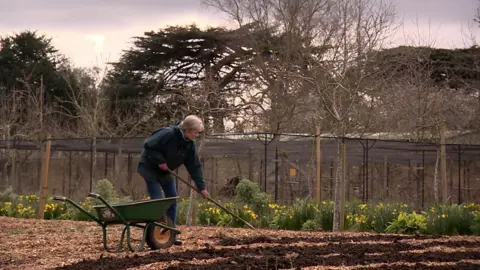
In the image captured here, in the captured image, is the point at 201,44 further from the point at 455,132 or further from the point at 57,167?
the point at 455,132

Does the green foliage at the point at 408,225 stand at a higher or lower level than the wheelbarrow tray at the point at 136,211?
lower

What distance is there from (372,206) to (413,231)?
1579 millimetres

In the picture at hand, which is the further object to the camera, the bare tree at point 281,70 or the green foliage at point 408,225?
the bare tree at point 281,70

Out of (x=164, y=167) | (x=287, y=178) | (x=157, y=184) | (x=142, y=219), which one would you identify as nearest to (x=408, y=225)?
(x=157, y=184)

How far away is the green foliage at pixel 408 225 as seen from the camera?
10469mm

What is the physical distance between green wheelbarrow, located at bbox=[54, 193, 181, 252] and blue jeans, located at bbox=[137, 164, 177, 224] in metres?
0.29

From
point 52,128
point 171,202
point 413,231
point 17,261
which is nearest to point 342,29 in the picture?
point 413,231

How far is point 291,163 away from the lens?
17391 millimetres

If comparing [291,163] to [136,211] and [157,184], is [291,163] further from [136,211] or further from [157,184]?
[136,211]

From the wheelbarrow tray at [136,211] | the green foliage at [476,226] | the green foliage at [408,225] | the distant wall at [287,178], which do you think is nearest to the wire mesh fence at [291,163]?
the distant wall at [287,178]

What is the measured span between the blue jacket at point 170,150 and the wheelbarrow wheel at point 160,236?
577 millimetres

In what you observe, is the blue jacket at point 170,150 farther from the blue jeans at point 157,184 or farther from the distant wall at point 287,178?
the distant wall at point 287,178

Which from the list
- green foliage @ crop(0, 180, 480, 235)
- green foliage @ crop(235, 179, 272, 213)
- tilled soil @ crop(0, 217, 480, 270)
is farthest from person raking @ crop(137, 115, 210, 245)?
green foliage @ crop(235, 179, 272, 213)

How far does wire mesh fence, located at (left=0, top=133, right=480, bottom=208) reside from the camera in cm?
1516
